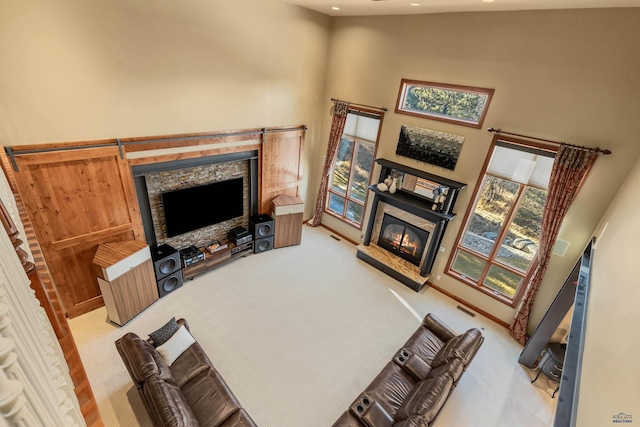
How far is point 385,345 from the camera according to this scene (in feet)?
15.3

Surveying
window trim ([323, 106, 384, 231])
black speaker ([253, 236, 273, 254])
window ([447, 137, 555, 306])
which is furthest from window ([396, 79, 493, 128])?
black speaker ([253, 236, 273, 254])

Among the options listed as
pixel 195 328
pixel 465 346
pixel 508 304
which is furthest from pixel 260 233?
pixel 508 304

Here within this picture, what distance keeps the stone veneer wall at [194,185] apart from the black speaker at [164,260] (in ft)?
0.79

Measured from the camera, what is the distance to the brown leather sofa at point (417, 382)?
10.1 feet

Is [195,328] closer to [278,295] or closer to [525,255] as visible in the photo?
[278,295]

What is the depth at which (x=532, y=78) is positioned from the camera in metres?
4.20

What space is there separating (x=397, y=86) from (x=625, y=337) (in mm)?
5061

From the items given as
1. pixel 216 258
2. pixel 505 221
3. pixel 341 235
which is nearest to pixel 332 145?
pixel 341 235

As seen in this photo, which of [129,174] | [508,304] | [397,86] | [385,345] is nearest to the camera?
[129,174]

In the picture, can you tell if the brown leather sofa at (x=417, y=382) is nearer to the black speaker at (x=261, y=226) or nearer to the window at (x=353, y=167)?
the window at (x=353, y=167)

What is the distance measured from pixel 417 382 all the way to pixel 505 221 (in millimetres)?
2947

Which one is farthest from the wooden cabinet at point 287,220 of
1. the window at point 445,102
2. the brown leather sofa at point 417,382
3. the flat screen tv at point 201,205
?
the brown leather sofa at point 417,382

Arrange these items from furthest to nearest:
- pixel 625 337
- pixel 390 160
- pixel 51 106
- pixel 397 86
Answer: pixel 390 160, pixel 397 86, pixel 51 106, pixel 625 337

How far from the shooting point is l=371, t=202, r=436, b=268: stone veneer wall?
576 cm
